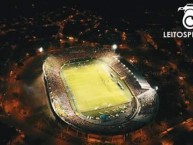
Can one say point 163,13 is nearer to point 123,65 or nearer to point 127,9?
point 127,9

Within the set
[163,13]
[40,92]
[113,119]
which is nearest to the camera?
[113,119]

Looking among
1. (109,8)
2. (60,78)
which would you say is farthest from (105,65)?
(109,8)

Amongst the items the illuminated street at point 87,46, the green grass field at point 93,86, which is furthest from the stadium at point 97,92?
the illuminated street at point 87,46

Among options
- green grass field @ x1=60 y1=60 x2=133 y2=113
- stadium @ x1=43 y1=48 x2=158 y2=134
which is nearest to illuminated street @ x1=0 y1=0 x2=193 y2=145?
stadium @ x1=43 y1=48 x2=158 y2=134

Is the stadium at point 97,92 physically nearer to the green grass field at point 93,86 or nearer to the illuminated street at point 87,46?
the green grass field at point 93,86

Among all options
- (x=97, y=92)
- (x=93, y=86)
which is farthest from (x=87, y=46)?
(x=97, y=92)

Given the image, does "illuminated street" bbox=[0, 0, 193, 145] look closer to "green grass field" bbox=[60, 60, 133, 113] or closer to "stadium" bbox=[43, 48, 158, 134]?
"stadium" bbox=[43, 48, 158, 134]

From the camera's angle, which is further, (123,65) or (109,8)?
(109,8)

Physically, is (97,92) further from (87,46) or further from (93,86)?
(87,46)
